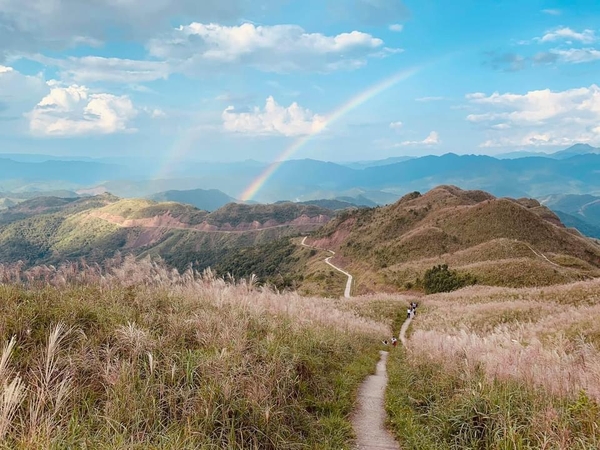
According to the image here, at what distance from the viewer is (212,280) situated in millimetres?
12203

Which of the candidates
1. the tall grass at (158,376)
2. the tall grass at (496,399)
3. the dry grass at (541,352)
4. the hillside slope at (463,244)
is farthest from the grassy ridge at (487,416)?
the hillside slope at (463,244)

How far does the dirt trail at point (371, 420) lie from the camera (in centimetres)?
609

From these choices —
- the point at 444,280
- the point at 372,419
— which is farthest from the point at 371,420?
the point at 444,280

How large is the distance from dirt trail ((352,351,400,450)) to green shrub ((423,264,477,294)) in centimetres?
4359

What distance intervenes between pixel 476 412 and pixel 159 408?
4.41 m

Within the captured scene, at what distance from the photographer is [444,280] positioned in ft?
168

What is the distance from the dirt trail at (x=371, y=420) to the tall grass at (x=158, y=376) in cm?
25

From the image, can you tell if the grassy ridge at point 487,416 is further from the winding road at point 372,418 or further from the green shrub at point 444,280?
the green shrub at point 444,280

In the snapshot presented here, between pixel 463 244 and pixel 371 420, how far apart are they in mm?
74601

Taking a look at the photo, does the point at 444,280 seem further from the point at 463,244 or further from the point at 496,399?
the point at 496,399

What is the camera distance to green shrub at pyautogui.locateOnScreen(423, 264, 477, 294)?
49.5m

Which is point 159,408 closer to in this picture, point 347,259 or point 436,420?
point 436,420

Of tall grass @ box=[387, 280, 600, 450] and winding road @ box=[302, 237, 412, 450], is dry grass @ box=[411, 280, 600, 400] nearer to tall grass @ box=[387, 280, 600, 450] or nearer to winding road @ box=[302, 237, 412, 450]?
tall grass @ box=[387, 280, 600, 450]

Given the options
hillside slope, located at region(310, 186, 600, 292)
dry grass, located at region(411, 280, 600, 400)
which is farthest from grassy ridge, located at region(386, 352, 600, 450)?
hillside slope, located at region(310, 186, 600, 292)
